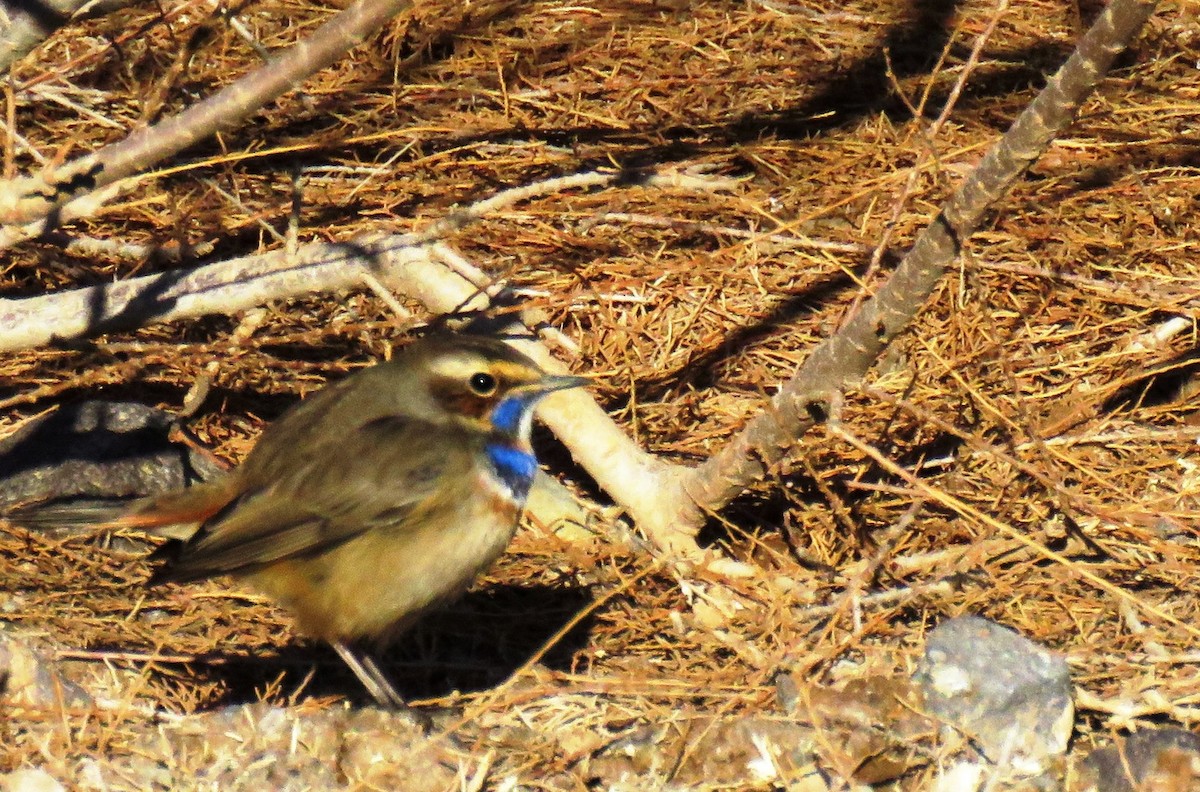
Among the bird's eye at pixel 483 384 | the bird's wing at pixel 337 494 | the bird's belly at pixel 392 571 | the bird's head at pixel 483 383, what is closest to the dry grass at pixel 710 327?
the bird's belly at pixel 392 571

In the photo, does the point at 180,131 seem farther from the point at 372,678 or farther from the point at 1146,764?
the point at 1146,764

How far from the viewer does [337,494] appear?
5.43 meters

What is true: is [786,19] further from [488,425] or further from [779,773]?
[779,773]

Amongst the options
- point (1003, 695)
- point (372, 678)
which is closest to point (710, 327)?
point (372, 678)

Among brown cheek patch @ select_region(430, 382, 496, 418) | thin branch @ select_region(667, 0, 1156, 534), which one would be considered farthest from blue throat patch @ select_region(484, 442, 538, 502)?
thin branch @ select_region(667, 0, 1156, 534)

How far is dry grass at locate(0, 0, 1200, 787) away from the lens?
18.7 ft

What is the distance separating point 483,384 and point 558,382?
282 millimetres

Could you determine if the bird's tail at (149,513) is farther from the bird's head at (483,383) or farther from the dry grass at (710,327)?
the bird's head at (483,383)

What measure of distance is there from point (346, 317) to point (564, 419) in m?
1.37

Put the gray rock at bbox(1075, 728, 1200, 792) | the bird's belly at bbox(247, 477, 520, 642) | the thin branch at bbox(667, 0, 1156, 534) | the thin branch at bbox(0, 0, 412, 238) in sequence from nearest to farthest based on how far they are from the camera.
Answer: the thin branch at bbox(0, 0, 412, 238)
the thin branch at bbox(667, 0, 1156, 534)
the gray rock at bbox(1075, 728, 1200, 792)
the bird's belly at bbox(247, 477, 520, 642)

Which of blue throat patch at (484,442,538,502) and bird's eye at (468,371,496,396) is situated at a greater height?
bird's eye at (468,371,496,396)

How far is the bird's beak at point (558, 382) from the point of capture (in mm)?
5469

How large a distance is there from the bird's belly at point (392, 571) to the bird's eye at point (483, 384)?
1.26 ft

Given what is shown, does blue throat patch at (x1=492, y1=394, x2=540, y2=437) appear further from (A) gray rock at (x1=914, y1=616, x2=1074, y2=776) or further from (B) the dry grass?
(A) gray rock at (x1=914, y1=616, x2=1074, y2=776)
